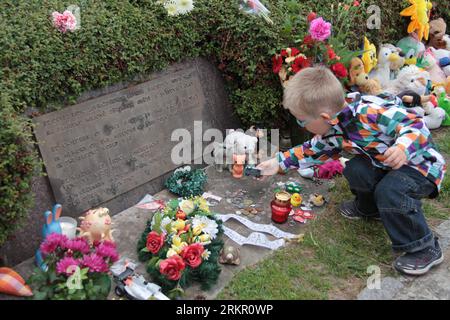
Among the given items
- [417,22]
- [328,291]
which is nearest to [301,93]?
[328,291]

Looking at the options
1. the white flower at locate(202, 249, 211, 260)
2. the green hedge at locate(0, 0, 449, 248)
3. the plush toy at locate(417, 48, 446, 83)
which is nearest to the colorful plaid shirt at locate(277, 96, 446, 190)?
the white flower at locate(202, 249, 211, 260)

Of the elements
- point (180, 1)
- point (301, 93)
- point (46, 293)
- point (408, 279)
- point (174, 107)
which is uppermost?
point (180, 1)

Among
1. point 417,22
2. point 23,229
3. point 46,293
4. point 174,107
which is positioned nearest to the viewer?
point 46,293

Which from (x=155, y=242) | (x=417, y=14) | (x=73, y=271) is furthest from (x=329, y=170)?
(x=417, y=14)

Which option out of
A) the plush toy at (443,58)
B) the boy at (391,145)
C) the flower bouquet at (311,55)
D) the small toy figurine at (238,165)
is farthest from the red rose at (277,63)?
the plush toy at (443,58)

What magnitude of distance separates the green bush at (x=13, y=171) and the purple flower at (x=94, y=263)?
1.58 ft

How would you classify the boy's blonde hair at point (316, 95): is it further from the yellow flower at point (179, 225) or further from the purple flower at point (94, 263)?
the purple flower at point (94, 263)

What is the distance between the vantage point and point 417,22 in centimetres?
583

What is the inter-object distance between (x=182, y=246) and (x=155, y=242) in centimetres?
18

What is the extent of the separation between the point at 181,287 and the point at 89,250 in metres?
0.58

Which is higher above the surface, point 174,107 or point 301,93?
point 301,93

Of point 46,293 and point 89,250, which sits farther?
point 89,250

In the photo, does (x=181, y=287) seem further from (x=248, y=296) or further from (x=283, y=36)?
(x=283, y=36)

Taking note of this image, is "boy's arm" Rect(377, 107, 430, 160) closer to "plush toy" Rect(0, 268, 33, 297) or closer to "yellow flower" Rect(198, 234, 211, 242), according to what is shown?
"yellow flower" Rect(198, 234, 211, 242)
